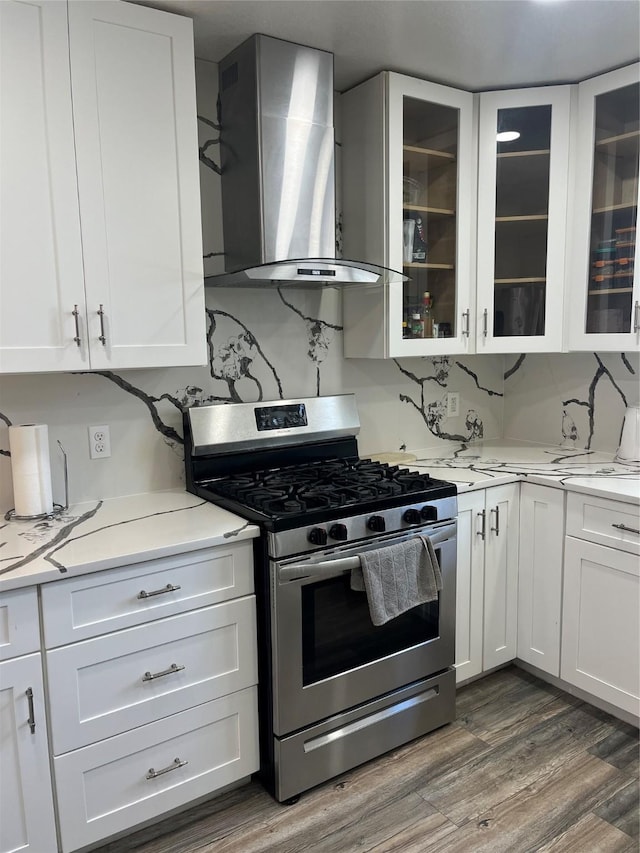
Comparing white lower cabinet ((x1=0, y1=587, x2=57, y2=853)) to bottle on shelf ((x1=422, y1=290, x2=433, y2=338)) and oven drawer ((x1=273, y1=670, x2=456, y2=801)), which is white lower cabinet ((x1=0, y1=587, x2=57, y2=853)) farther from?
bottle on shelf ((x1=422, y1=290, x2=433, y2=338))

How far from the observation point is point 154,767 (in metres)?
1.81

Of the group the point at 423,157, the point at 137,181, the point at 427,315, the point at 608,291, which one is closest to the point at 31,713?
the point at 137,181

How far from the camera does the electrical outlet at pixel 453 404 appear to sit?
315 cm

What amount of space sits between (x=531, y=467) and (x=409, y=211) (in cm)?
118

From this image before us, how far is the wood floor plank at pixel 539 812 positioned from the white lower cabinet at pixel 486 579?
1.65 feet

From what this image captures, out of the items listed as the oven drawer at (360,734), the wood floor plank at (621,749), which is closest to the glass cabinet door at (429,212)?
the oven drawer at (360,734)

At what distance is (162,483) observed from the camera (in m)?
2.36

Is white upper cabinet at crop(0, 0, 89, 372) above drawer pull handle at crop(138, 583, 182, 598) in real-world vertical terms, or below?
above

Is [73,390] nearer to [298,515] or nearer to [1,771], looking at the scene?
[298,515]

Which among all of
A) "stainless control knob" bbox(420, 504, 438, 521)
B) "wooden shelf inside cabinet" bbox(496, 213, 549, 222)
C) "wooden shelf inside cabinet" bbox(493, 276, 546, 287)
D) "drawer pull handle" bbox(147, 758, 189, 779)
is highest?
"wooden shelf inside cabinet" bbox(496, 213, 549, 222)

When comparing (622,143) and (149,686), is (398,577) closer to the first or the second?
(149,686)

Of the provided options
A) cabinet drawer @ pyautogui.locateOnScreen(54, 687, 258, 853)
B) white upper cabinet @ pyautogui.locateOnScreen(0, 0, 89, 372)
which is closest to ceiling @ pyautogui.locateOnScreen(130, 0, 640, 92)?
white upper cabinet @ pyautogui.locateOnScreen(0, 0, 89, 372)

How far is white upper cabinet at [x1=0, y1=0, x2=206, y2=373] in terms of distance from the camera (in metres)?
1.72

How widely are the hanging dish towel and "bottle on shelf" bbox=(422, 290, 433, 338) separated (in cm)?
94
